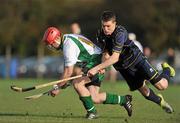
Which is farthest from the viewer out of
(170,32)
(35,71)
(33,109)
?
(170,32)

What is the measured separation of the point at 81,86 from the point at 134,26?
157ft

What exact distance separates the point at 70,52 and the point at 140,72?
4.66 ft

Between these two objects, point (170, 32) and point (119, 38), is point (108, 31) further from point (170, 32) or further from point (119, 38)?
point (170, 32)

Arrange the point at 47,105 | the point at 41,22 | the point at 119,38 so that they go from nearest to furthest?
the point at 119,38 < the point at 47,105 < the point at 41,22

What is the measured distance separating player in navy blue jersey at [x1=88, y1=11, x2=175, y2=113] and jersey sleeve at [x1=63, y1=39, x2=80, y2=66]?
33 cm

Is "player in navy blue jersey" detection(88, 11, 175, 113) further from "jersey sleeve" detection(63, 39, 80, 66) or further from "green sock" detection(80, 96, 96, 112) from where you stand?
"green sock" detection(80, 96, 96, 112)

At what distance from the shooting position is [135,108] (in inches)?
585

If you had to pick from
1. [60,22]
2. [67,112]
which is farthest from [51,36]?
[60,22]

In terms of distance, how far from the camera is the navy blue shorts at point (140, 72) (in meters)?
12.4

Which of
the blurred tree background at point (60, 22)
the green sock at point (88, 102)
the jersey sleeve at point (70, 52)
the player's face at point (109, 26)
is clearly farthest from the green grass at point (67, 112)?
the blurred tree background at point (60, 22)

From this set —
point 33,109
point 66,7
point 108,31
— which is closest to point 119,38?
point 108,31

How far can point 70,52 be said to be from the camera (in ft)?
38.5

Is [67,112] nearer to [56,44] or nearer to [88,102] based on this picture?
[88,102]

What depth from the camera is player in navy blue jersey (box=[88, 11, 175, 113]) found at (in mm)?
11836
